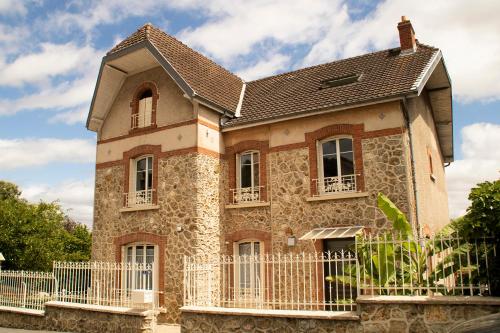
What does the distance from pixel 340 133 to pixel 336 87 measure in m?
2.00

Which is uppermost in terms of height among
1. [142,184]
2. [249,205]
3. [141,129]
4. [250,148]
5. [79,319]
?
[141,129]

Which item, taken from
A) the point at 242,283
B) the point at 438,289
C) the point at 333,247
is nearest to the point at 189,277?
the point at 242,283

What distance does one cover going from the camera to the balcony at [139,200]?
50.6ft

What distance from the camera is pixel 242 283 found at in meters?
14.3

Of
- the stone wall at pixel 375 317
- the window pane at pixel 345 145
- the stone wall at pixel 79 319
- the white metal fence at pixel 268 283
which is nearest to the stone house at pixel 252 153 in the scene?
the window pane at pixel 345 145

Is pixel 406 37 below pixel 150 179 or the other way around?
the other way around

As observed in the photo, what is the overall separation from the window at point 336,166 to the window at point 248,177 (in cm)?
227

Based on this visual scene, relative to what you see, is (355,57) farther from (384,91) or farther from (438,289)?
(438,289)

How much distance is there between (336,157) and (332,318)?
6.23 meters

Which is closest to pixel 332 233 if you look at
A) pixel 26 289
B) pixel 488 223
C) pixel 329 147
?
pixel 329 147

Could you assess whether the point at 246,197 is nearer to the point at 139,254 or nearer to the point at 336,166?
the point at 336,166

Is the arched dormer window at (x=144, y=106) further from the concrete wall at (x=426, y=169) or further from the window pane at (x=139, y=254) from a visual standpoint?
the concrete wall at (x=426, y=169)

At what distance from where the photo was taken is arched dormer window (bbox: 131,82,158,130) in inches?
638

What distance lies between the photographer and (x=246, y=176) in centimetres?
1564
